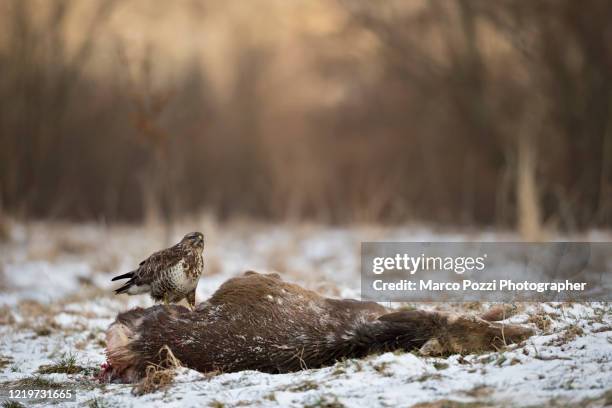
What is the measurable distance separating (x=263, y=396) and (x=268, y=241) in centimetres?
948

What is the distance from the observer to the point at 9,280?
938 centimetres

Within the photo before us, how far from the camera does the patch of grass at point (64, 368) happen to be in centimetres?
472

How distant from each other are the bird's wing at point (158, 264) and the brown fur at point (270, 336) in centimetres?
43

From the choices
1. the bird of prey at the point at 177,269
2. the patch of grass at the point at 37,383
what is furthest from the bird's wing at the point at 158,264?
the patch of grass at the point at 37,383

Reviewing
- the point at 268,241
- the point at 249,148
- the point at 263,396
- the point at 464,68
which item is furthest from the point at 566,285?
the point at 249,148

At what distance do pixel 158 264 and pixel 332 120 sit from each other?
1259cm

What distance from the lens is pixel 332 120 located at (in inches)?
665

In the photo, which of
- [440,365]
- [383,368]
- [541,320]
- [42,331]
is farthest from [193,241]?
[42,331]

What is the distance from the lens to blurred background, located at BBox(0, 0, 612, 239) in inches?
502

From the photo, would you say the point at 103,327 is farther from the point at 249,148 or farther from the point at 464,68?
the point at 249,148

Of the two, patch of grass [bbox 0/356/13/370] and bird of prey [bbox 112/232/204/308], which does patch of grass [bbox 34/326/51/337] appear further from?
bird of prey [bbox 112/232/204/308]

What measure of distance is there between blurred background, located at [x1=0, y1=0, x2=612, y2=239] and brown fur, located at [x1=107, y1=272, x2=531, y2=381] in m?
6.66

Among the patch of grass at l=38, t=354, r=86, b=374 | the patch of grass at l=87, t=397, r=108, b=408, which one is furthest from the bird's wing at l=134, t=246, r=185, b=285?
the patch of grass at l=87, t=397, r=108, b=408

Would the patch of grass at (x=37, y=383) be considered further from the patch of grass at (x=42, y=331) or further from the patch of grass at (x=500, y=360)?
the patch of grass at (x=500, y=360)
